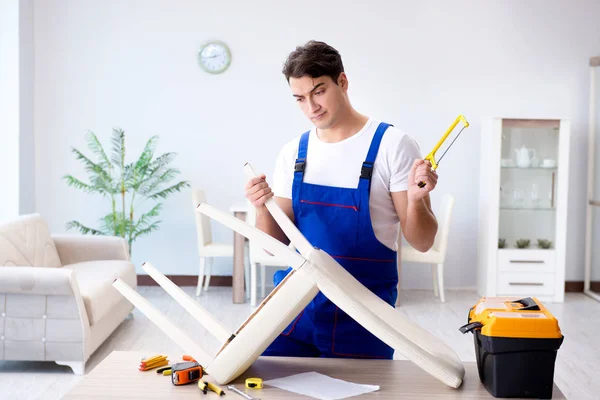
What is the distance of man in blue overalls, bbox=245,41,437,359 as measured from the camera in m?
1.92

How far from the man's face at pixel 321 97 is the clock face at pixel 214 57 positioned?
→ 14.5 ft

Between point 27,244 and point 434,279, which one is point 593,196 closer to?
point 434,279

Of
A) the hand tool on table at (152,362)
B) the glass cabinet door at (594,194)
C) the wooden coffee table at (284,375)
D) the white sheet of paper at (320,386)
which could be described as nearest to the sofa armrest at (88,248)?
the wooden coffee table at (284,375)

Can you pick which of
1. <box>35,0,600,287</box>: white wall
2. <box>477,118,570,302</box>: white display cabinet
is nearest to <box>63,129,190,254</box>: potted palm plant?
<box>35,0,600,287</box>: white wall

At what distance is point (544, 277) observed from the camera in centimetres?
601

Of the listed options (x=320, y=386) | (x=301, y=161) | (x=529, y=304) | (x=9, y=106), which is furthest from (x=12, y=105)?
(x=529, y=304)

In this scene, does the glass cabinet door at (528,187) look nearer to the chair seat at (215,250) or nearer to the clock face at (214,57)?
the chair seat at (215,250)

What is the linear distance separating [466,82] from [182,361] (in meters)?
5.09

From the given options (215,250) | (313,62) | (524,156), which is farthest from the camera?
(524,156)

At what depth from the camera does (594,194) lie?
637 cm

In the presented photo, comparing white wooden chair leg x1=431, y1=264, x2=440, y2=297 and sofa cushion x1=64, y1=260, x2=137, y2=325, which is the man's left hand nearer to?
sofa cushion x1=64, y1=260, x2=137, y2=325

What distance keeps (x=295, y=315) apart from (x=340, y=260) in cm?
44

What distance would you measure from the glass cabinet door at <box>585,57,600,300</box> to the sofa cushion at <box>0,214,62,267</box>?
4.40 metres

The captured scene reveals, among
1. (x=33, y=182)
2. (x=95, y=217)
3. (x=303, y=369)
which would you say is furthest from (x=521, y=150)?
(x=303, y=369)
